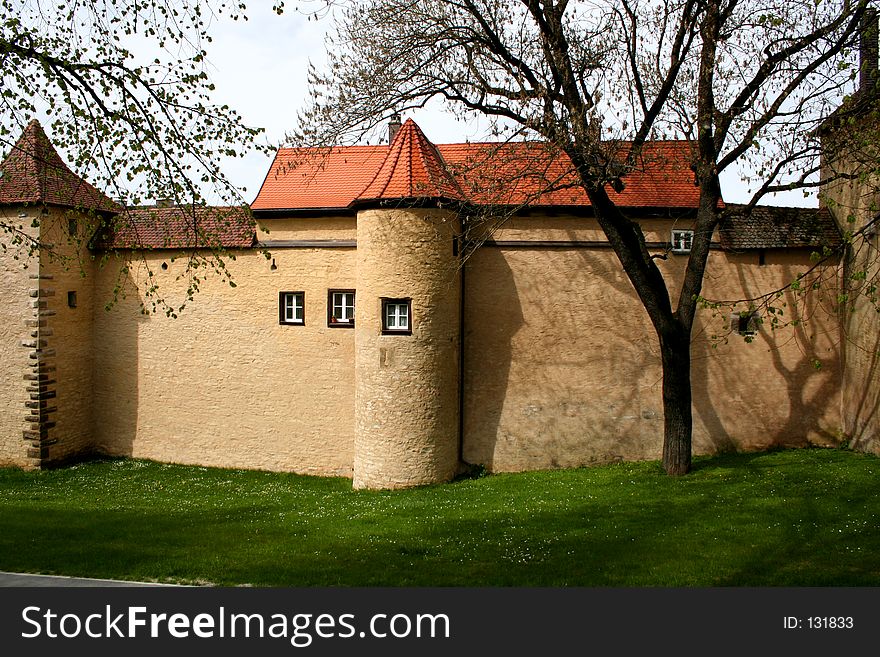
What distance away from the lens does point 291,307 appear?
45.2ft

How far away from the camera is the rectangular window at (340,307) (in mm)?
13391

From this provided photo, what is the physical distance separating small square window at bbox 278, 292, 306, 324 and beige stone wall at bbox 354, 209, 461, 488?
2232 mm

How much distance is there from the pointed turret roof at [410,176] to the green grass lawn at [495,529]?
5317mm

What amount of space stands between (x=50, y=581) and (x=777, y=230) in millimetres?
13112

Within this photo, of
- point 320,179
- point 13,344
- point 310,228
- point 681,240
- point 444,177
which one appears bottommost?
point 13,344

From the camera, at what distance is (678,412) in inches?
414

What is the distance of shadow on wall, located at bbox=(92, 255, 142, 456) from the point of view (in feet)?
48.7

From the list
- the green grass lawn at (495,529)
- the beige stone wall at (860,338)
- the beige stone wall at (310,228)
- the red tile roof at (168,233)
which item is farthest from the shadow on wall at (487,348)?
the beige stone wall at (860,338)

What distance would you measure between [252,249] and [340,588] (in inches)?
374

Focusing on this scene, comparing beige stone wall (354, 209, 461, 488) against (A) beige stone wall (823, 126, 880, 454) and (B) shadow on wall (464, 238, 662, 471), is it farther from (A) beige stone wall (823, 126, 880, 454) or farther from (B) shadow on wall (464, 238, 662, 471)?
(A) beige stone wall (823, 126, 880, 454)

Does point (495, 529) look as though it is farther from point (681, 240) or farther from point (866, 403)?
point (866, 403)

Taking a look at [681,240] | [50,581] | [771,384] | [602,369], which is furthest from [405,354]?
[771,384]

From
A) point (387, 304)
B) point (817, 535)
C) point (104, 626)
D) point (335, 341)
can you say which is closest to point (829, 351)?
point (817, 535)

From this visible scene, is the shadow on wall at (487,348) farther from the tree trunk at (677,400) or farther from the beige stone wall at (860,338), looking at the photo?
the beige stone wall at (860,338)
